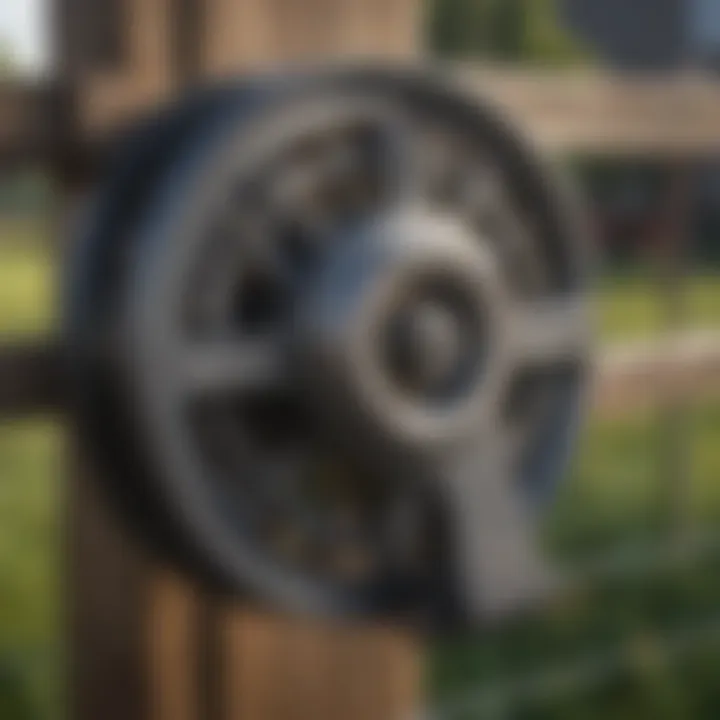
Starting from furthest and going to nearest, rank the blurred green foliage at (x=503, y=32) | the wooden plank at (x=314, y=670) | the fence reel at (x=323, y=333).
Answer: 1. the blurred green foliage at (x=503, y=32)
2. the wooden plank at (x=314, y=670)
3. the fence reel at (x=323, y=333)

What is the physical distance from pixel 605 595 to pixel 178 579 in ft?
1.45

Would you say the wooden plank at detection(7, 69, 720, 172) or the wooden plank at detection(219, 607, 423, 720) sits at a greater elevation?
the wooden plank at detection(7, 69, 720, 172)

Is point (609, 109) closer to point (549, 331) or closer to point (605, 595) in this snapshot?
point (549, 331)

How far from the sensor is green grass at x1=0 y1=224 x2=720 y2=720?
0.72 meters

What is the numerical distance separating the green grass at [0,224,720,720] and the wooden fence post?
0.07 m

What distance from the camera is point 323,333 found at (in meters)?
0.55

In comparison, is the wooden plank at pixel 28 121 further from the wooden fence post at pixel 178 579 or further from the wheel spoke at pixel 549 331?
the wheel spoke at pixel 549 331

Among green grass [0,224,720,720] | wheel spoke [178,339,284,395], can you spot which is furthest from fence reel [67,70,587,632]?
green grass [0,224,720,720]

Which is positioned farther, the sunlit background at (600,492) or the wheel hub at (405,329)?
the sunlit background at (600,492)

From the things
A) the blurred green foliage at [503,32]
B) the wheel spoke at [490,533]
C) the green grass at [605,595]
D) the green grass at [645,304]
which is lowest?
the green grass at [605,595]

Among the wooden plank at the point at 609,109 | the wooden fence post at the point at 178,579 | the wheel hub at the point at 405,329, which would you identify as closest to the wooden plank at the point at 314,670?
the wooden fence post at the point at 178,579

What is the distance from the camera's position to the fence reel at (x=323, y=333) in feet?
1.76

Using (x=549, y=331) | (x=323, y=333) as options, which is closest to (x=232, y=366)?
(x=323, y=333)

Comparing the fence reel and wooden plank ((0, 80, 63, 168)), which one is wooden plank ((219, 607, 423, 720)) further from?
wooden plank ((0, 80, 63, 168))
